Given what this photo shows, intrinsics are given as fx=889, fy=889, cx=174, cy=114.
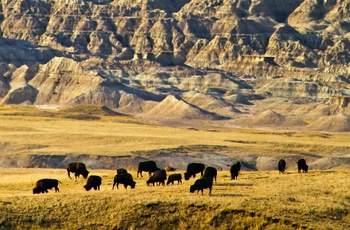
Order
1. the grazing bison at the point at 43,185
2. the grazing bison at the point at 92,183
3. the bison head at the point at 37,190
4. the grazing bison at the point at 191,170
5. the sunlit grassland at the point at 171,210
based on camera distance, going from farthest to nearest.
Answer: the grazing bison at the point at 191,170 → the grazing bison at the point at 92,183 → the grazing bison at the point at 43,185 → the bison head at the point at 37,190 → the sunlit grassland at the point at 171,210

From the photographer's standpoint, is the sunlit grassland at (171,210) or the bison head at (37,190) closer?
the sunlit grassland at (171,210)

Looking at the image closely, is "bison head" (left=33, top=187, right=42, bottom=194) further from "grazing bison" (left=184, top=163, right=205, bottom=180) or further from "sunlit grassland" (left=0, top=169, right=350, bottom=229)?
"grazing bison" (left=184, top=163, right=205, bottom=180)

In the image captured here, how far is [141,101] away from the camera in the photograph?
16225 centimetres

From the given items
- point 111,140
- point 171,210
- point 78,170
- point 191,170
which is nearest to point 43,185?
point 78,170

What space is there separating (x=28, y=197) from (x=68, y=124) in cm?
6669

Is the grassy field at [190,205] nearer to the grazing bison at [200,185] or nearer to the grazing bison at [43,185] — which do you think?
the grazing bison at [200,185]

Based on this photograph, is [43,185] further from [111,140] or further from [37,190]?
[111,140]

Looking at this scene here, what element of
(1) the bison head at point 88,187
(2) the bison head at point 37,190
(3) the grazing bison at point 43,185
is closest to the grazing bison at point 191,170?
(1) the bison head at point 88,187

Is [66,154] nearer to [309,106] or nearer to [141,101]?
[141,101]

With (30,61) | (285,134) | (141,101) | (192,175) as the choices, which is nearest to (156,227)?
(192,175)

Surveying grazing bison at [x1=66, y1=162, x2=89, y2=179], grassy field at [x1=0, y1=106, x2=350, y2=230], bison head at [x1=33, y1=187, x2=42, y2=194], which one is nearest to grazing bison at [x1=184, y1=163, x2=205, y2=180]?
grassy field at [x1=0, y1=106, x2=350, y2=230]

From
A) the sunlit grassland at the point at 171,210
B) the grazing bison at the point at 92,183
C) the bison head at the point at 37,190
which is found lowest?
the sunlit grassland at the point at 171,210

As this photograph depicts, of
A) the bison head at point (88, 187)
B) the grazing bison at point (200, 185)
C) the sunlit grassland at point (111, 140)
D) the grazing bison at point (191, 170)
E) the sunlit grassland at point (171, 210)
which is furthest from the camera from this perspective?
the sunlit grassland at point (111, 140)

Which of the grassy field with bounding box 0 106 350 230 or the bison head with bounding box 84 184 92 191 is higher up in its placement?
the bison head with bounding box 84 184 92 191
